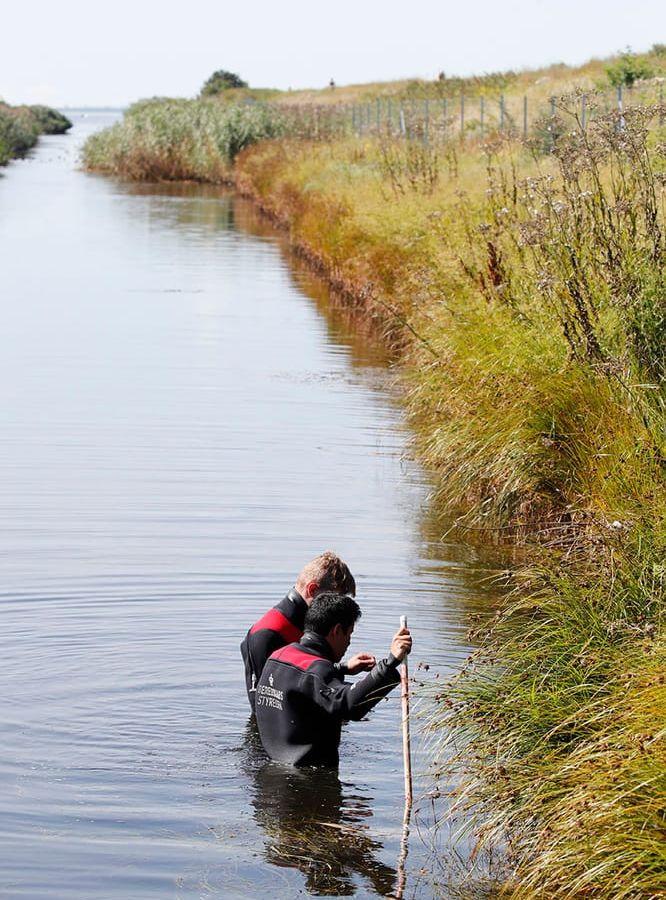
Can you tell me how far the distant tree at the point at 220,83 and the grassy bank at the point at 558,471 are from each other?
104 meters

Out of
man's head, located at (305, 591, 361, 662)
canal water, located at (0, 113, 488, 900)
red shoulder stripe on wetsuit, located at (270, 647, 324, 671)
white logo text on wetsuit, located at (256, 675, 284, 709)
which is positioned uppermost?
man's head, located at (305, 591, 361, 662)

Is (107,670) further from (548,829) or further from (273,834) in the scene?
(548,829)

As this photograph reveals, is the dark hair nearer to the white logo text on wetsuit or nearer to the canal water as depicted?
the white logo text on wetsuit

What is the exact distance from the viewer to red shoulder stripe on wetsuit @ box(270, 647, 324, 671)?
659cm

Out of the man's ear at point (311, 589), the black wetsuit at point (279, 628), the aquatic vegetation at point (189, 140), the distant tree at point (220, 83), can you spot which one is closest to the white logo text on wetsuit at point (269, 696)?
the black wetsuit at point (279, 628)

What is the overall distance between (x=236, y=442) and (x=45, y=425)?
1907 mm

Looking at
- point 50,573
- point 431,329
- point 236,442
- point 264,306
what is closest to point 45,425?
point 236,442

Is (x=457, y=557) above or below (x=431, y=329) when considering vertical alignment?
below

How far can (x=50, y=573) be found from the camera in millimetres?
9727

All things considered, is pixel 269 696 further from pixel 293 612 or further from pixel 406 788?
pixel 406 788

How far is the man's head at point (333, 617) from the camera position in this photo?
258 inches

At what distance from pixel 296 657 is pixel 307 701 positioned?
7.7 inches

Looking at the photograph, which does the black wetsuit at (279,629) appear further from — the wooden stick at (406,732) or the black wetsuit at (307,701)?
the wooden stick at (406,732)

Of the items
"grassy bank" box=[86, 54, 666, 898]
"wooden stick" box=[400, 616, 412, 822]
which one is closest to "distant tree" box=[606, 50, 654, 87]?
"grassy bank" box=[86, 54, 666, 898]
